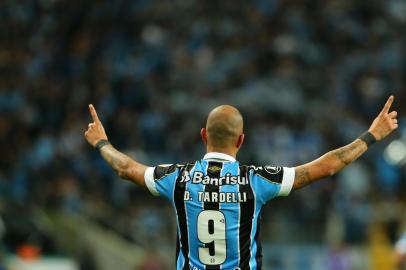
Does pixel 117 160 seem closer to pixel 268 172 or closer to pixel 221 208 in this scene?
pixel 221 208

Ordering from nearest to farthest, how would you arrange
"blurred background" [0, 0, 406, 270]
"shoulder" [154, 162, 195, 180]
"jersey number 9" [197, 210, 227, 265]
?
"jersey number 9" [197, 210, 227, 265]
"shoulder" [154, 162, 195, 180]
"blurred background" [0, 0, 406, 270]

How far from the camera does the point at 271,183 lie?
21.1 ft

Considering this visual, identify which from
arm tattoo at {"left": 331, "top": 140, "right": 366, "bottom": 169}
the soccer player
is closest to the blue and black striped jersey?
the soccer player

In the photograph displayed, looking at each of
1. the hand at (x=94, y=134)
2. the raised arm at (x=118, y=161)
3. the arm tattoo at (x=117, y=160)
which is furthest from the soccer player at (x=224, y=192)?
the hand at (x=94, y=134)

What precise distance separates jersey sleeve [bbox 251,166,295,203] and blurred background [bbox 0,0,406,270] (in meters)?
8.27

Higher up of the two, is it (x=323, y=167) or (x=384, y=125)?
(x=384, y=125)

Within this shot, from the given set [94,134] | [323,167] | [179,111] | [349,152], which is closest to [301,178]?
[323,167]

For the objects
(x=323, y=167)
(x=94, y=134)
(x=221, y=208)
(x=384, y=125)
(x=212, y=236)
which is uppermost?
(x=94, y=134)

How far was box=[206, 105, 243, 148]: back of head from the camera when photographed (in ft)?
20.8

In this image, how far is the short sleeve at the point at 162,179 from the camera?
6.52 m

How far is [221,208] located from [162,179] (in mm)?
437

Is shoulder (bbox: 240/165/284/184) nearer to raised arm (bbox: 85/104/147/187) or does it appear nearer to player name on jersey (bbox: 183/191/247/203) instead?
player name on jersey (bbox: 183/191/247/203)

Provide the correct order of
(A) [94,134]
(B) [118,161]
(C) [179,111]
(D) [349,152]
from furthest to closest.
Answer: (C) [179,111] → (A) [94,134] → (B) [118,161] → (D) [349,152]

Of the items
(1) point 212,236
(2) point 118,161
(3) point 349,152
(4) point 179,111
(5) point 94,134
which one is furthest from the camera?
(4) point 179,111
